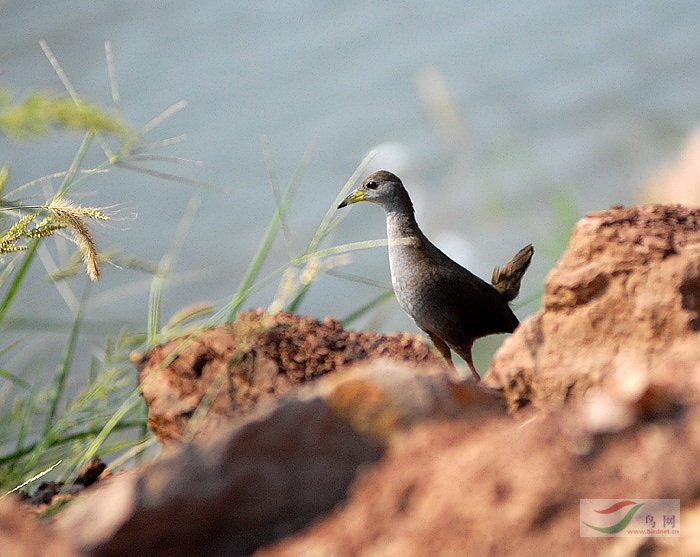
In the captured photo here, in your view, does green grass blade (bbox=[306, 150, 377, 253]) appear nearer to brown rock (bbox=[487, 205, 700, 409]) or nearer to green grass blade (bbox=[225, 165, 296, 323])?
green grass blade (bbox=[225, 165, 296, 323])

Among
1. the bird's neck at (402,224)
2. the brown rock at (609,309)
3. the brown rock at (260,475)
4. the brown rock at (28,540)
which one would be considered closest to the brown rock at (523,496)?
the brown rock at (260,475)

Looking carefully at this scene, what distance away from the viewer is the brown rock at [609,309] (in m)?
2.11

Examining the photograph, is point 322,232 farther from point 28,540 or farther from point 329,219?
point 28,540

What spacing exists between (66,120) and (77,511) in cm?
121

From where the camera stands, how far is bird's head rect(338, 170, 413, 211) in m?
3.71

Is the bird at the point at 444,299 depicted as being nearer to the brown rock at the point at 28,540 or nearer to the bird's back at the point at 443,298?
the bird's back at the point at 443,298

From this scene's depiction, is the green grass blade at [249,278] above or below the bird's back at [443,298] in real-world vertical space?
→ above

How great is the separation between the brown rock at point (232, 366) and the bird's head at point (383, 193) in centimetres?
118

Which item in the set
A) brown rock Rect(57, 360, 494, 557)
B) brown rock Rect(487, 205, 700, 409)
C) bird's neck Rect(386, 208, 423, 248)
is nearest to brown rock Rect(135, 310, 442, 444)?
brown rock Rect(487, 205, 700, 409)

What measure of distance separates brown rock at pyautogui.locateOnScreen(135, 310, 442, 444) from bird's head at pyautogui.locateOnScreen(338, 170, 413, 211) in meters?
1.18

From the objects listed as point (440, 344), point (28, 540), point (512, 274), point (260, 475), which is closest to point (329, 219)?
point (440, 344)

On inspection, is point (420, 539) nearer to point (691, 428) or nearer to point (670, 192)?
point (691, 428)

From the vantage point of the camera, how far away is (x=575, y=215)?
159 inches

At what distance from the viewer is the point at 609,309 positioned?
7.25 feet
